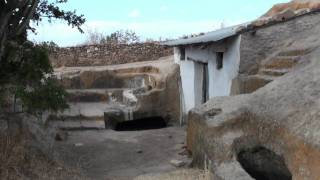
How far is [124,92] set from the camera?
761 inches

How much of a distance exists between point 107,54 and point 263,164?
18.1m

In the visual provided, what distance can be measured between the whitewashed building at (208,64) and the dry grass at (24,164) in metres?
4.59

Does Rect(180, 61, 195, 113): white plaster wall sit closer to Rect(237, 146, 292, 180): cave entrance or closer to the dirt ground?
the dirt ground

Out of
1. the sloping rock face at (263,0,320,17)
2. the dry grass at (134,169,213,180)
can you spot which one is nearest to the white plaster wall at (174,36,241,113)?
the sloping rock face at (263,0,320,17)

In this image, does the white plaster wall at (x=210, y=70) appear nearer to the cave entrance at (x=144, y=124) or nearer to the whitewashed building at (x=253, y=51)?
the whitewashed building at (x=253, y=51)

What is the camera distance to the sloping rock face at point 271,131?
18.6 feet

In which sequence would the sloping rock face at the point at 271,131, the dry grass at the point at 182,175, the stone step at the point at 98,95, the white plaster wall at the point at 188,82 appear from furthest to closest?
the stone step at the point at 98,95 → the white plaster wall at the point at 188,82 → the dry grass at the point at 182,175 → the sloping rock face at the point at 271,131

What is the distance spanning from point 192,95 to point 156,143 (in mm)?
→ 3408

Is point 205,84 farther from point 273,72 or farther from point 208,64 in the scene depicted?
point 273,72

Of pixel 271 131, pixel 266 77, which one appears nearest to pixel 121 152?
pixel 266 77

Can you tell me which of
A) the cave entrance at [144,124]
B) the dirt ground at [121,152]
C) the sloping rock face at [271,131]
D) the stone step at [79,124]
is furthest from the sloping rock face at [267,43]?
the cave entrance at [144,124]

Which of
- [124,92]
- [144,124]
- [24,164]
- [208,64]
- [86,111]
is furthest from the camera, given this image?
[124,92]

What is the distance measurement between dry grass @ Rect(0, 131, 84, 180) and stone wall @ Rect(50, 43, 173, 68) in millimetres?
14969

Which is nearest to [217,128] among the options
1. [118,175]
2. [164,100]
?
[118,175]
